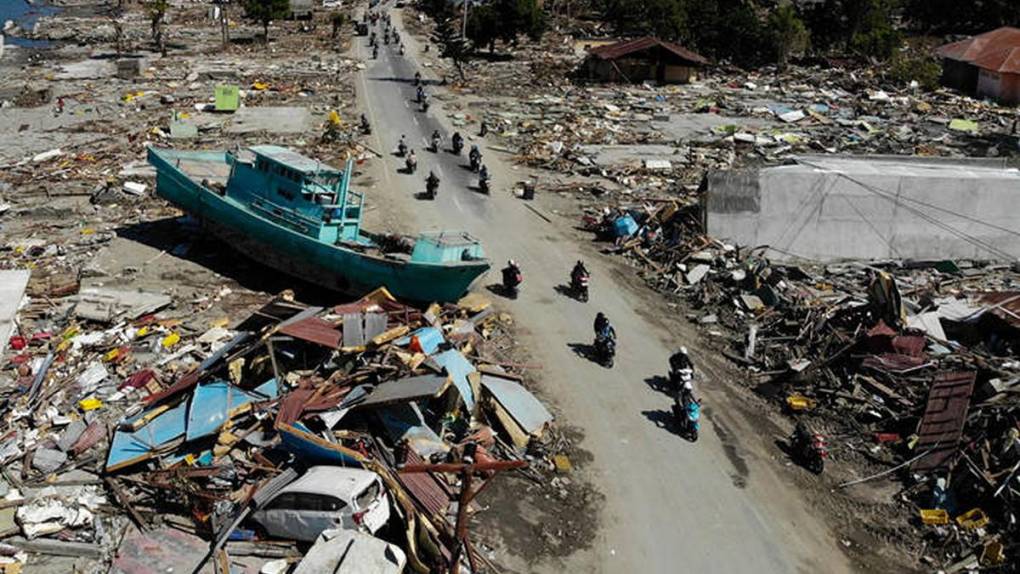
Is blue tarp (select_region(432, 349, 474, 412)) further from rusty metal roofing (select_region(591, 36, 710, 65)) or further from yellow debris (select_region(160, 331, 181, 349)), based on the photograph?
rusty metal roofing (select_region(591, 36, 710, 65))

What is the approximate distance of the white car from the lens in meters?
11.9

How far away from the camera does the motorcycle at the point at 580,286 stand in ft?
70.4

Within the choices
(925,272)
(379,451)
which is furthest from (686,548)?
(925,272)

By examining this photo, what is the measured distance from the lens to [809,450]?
15.0m

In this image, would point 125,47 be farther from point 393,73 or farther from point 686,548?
point 686,548

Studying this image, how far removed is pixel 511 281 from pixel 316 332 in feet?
22.1

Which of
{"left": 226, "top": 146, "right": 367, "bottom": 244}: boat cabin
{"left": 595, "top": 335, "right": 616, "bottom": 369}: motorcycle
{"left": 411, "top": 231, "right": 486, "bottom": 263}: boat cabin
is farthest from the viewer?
{"left": 226, "top": 146, "right": 367, "bottom": 244}: boat cabin

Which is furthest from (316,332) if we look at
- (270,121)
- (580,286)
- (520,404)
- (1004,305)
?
(270,121)

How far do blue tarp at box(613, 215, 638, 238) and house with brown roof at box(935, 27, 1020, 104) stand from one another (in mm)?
36833

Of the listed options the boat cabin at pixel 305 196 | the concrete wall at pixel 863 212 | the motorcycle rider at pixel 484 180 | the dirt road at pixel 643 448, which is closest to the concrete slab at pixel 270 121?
the motorcycle rider at pixel 484 180

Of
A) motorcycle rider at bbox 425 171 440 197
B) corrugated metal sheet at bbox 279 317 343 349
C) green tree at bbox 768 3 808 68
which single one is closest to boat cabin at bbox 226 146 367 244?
corrugated metal sheet at bbox 279 317 343 349

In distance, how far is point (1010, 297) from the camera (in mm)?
19484

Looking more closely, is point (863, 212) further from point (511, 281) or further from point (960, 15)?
point (960, 15)

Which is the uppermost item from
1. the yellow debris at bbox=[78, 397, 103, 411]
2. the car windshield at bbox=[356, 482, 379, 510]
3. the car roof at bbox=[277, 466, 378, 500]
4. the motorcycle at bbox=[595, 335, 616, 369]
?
the motorcycle at bbox=[595, 335, 616, 369]
